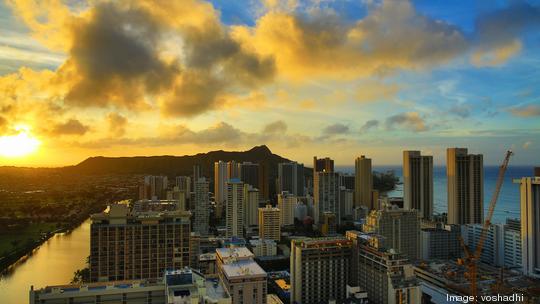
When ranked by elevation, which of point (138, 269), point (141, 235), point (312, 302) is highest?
point (141, 235)

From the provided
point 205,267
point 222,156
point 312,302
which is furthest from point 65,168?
point 312,302

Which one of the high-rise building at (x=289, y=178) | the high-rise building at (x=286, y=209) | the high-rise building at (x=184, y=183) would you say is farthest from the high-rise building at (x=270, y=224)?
the high-rise building at (x=289, y=178)

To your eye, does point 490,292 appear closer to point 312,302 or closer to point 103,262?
point 312,302

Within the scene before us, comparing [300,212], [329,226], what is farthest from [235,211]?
[300,212]

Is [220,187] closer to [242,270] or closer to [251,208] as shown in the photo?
[251,208]

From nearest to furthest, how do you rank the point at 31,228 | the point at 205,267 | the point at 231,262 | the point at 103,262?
the point at 231,262, the point at 103,262, the point at 205,267, the point at 31,228

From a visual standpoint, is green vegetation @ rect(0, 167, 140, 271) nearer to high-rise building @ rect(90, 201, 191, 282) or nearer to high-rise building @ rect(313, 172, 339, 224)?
high-rise building @ rect(90, 201, 191, 282)

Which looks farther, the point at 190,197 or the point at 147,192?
the point at 147,192
